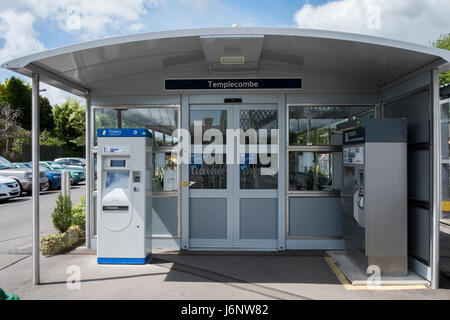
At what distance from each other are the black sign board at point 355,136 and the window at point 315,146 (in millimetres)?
659

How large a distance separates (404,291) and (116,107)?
5.13 metres

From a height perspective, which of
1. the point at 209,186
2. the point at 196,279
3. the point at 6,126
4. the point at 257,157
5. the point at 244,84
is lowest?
the point at 196,279

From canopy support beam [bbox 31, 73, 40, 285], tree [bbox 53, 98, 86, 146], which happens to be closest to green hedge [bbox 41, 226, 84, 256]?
canopy support beam [bbox 31, 73, 40, 285]

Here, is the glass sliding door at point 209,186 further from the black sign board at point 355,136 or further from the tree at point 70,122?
the tree at point 70,122

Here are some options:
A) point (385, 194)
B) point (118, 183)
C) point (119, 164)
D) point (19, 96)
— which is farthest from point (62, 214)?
point (19, 96)

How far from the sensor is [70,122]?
114 feet

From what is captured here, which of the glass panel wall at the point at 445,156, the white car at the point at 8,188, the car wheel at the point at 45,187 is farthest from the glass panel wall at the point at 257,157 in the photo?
the car wheel at the point at 45,187

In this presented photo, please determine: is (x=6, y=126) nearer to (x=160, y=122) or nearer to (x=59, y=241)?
(x=59, y=241)

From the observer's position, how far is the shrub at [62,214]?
583cm

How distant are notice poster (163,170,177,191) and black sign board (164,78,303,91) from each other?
1.49 m

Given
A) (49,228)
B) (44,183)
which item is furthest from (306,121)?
(44,183)

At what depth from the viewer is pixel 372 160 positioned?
4391 millimetres

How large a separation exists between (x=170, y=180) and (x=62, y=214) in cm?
207

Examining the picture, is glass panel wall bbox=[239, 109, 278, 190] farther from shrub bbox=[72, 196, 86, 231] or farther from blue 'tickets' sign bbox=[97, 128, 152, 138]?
shrub bbox=[72, 196, 86, 231]
